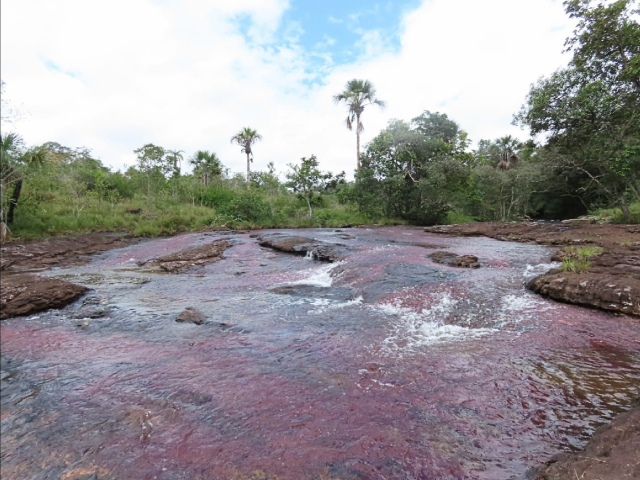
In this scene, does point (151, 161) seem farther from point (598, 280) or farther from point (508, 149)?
point (508, 149)

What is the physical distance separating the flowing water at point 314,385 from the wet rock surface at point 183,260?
134 inches

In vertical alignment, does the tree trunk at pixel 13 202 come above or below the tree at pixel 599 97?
below

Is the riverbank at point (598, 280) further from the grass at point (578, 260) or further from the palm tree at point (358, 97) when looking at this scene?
the palm tree at point (358, 97)

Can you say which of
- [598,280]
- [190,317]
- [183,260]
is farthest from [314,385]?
[183,260]

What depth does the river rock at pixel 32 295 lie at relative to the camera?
20.6 ft

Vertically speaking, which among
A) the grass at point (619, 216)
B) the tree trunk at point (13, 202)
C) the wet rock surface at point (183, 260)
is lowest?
the wet rock surface at point (183, 260)

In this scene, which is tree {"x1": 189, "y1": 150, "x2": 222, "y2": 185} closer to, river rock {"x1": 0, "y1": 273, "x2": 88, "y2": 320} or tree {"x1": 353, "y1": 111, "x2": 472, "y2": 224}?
tree {"x1": 353, "y1": 111, "x2": 472, "y2": 224}

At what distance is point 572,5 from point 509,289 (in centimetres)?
1703

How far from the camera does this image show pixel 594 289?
6.29m

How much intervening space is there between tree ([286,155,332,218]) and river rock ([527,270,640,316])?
21.6 m

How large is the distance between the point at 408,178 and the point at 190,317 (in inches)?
965

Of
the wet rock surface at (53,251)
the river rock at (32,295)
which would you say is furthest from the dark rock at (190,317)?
the wet rock surface at (53,251)

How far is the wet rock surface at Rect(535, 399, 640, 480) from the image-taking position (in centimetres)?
219

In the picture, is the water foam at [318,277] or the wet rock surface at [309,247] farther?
the wet rock surface at [309,247]
